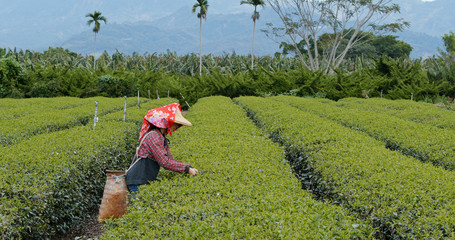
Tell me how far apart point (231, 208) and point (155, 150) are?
148 centimetres

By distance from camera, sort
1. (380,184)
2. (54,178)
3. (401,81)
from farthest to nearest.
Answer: (401,81) → (54,178) → (380,184)

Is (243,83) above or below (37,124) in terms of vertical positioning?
above


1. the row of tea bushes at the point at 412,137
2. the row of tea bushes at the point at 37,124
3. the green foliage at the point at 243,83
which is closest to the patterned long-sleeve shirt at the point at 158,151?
the row of tea bushes at the point at 37,124

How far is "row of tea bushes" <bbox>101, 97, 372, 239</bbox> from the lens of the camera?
11.3 feet

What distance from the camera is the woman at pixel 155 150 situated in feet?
16.1

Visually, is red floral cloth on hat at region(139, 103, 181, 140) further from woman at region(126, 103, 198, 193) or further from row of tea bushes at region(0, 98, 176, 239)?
row of tea bushes at region(0, 98, 176, 239)

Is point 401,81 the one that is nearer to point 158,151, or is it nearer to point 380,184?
point 380,184

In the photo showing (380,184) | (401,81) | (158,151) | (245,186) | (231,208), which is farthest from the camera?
(401,81)

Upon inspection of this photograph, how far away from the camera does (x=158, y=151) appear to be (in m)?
4.90

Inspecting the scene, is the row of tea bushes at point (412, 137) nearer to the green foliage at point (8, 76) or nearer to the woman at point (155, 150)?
the woman at point (155, 150)

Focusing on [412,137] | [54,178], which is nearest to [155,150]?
[54,178]

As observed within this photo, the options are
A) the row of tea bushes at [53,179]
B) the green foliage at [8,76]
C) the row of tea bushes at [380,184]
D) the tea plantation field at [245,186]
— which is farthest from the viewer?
the green foliage at [8,76]

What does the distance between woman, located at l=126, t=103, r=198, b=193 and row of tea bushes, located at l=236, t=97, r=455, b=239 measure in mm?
2112

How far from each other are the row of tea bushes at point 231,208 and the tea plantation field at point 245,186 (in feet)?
0.05
